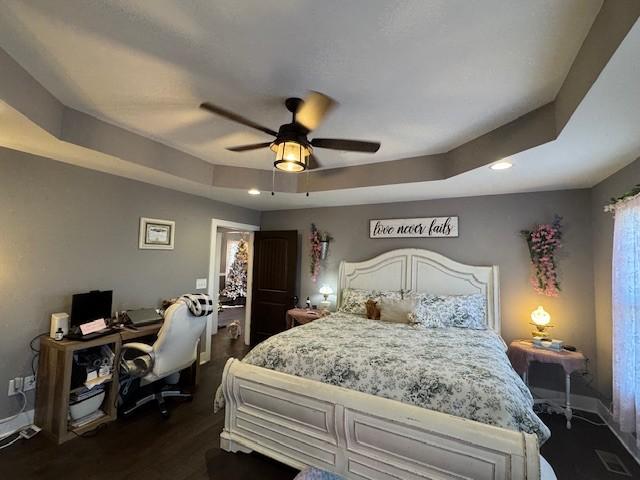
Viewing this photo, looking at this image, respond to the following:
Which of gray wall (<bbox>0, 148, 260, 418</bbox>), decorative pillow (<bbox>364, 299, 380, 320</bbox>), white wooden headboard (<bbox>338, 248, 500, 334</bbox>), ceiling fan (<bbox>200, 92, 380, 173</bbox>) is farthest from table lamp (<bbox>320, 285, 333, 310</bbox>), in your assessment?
ceiling fan (<bbox>200, 92, 380, 173</bbox>)

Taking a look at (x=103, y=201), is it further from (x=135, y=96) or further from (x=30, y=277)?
(x=135, y=96)

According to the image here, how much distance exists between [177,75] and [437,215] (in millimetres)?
3341

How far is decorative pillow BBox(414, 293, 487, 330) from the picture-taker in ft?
10.2

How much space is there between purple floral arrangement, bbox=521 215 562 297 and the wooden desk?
4.48 meters

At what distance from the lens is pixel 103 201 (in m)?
3.02

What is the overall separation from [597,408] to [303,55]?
426 centimetres

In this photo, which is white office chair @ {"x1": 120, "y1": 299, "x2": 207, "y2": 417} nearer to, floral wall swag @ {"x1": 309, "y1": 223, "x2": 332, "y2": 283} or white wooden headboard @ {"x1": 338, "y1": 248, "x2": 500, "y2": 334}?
floral wall swag @ {"x1": 309, "y1": 223, "x2": 332, "y2": 283}

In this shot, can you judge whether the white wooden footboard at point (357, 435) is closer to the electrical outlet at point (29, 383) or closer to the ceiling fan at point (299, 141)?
the ceiling fan at point (299, 141)

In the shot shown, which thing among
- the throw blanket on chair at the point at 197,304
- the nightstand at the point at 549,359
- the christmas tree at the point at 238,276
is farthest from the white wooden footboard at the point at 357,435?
the christmas tree at the point at 238,276

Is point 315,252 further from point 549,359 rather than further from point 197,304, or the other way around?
point 549,359

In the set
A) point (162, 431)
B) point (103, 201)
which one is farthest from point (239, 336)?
point (103, 201)

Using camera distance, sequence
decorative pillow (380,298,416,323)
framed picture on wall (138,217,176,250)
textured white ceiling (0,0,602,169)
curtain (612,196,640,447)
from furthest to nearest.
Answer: framed picture on wall (138,217,176,250) → decorative pillow (380,298,416,323) → curtain (612,196,640,447) → textured white ceiling (0,0,602,169)

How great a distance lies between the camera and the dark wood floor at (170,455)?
6.56ft

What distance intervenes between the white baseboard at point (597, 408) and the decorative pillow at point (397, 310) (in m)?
1.64
